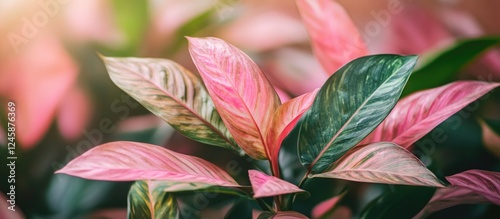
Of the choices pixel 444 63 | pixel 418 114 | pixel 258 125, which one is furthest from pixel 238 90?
pixel 444 63

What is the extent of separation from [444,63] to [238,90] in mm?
606

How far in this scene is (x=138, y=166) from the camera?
49.9 inches

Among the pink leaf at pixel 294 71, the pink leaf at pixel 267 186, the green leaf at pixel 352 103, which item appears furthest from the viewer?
the pink leaf at pixel 294 71

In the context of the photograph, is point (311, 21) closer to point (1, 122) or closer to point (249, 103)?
point (249, 103)

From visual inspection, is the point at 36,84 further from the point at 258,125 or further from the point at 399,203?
the point at 399,203

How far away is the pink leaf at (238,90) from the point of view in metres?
1.30

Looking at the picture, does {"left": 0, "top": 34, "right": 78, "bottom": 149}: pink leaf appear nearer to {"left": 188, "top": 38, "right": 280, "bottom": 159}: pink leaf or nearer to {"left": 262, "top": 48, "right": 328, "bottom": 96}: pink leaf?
{"left": 188, "top": 38, "right": 280, "bottom": 159}: pink leaf

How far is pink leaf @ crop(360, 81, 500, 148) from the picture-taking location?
1.38 meters

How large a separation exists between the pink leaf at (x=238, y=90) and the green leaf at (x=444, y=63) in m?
0.42

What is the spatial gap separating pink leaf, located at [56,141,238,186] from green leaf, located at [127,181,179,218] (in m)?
0.06

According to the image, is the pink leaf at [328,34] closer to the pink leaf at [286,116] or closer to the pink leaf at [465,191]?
the pink leaf at [286,116]

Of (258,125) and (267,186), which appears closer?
(267,186)

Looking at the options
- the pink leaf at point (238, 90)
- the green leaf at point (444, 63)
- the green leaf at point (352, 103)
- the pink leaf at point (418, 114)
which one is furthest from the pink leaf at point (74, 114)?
the green leaf at point (444, 63)

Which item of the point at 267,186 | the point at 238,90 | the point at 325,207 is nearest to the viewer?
the point at 267,186
